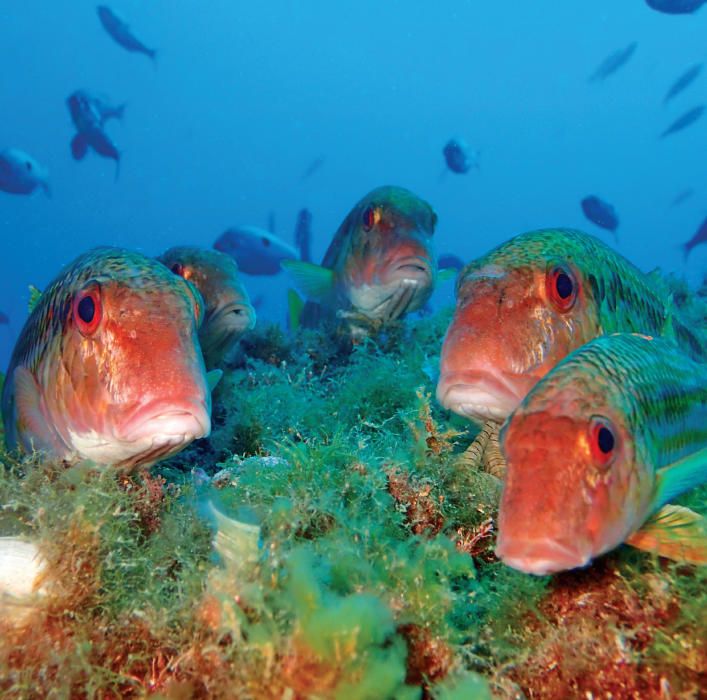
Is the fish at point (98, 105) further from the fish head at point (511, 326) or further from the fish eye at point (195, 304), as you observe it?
the fish head at point (511, 326)

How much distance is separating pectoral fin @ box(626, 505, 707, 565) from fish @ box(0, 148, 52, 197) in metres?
17.6

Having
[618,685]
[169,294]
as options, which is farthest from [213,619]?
[169,294]

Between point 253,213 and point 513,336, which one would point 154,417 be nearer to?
point 513,336

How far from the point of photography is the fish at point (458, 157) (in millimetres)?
15310

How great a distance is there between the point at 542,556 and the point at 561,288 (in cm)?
176

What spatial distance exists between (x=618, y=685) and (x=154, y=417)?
2226mm

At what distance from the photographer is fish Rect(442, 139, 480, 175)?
50.2 ft

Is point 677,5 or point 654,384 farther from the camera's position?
point 677,5

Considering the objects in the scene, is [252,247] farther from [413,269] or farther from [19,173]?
[413,269]

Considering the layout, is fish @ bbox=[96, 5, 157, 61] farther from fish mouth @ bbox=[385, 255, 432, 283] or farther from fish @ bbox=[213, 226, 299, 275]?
fish mouth @ bbox=[385, 255, 432, 283]

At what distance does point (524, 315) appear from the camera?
116 inches

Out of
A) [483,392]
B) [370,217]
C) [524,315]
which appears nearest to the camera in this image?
[483,392]

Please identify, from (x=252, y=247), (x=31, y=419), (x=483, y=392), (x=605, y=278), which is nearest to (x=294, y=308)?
(x=31, y=419)

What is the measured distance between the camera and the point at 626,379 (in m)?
2.22
